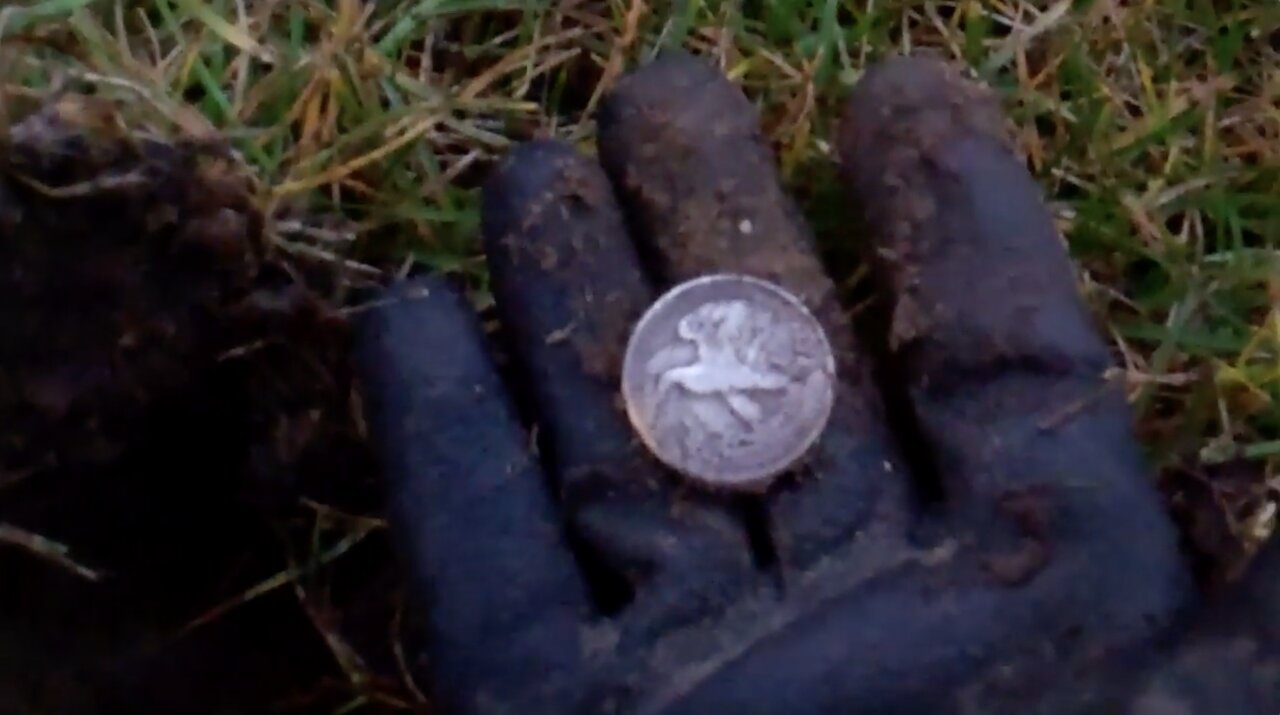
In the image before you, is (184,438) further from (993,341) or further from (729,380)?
(993,341)

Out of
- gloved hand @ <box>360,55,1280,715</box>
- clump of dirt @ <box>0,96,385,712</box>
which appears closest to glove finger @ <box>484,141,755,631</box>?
gloved hand @ <box>360,55,1280,715</box>

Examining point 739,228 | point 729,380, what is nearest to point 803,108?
point 739,228

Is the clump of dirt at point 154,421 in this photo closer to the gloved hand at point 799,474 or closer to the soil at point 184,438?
the soil at point 184,438

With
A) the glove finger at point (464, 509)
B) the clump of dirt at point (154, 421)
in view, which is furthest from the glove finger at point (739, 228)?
the clump of dirt at point (154, 421)

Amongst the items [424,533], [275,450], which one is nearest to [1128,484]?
[424,533]

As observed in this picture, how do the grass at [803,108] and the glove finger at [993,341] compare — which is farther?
the grass at [803,108]
